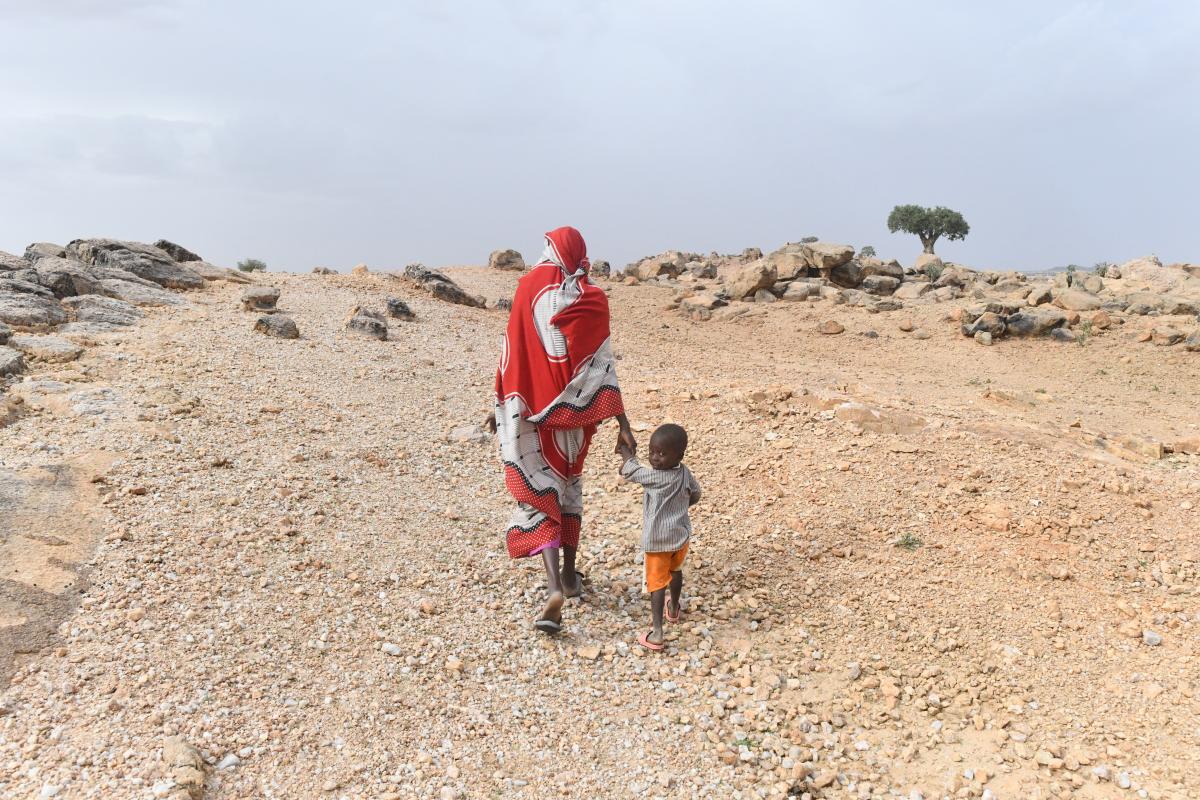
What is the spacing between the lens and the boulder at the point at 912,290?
16.9 m

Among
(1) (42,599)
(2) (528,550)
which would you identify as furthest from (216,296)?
(2) (528,550)

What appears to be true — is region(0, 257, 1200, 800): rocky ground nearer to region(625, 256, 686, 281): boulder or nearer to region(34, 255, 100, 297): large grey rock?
region(34, 255, 100, 297): large grey rock

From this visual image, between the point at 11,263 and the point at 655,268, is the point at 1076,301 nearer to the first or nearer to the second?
the point at 655,268

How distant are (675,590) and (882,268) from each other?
16925mm

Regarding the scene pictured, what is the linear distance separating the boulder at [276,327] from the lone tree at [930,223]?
31386mm

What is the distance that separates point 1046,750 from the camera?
3.11 meters

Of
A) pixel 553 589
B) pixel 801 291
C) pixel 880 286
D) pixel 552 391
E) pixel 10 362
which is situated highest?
pixel 880 286

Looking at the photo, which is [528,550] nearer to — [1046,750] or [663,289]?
[1046,750]

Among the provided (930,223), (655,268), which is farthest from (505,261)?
(930,223)

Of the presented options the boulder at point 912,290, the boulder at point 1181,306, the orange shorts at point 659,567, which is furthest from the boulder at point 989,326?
the orange shorts at point 659,567

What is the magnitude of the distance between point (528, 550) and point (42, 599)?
86.4 inches

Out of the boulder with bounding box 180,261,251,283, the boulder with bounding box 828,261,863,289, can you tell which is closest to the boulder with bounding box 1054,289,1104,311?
the boulder with bounding box 828,261,863,289

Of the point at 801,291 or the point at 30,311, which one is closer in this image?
the point at 30,311

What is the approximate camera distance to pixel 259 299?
35.7 feet
